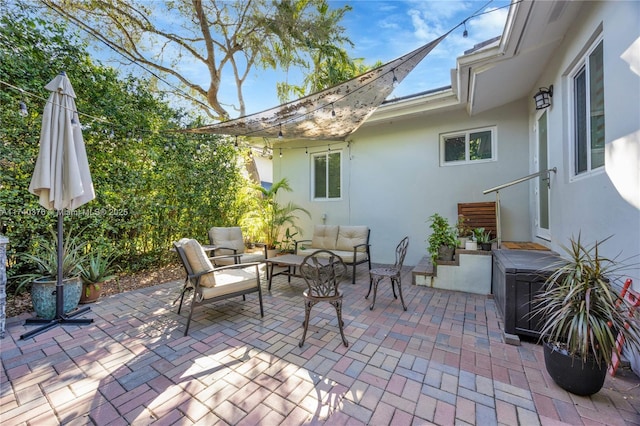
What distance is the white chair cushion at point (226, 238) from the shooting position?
215 inches

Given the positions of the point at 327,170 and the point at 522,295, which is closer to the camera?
the point at 522,295

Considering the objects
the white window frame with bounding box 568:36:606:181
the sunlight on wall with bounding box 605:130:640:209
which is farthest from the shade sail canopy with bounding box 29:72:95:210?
the white window frame with bounding box 568:36:606:181

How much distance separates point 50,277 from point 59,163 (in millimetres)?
1569

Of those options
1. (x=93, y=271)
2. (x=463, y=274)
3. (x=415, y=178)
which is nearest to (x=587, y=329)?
(x=463, y=274)

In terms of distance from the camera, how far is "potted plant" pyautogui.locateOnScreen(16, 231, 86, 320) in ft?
10.4

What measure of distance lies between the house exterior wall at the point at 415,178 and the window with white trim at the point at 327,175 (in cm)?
18

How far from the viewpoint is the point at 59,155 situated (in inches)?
116

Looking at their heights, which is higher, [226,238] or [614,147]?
[614,147]

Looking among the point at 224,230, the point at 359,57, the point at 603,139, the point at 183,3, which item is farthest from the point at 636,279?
the point at 183,3

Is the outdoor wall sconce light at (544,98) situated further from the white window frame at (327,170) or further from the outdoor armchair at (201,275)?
the outdoor armchair at (201,275)

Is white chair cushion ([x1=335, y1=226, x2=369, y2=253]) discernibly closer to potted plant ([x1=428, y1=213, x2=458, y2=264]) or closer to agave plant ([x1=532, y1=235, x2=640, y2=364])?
potted plant ([x1=428, y1=213, x2=458, y2=264])

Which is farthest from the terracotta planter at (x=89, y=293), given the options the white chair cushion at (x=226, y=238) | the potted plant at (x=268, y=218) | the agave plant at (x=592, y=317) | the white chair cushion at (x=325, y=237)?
the agave plant at (x=592, y=317)

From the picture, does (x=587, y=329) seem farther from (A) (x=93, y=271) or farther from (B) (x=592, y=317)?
(A) (x=93, y=271)

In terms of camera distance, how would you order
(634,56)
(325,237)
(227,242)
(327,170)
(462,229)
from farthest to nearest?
(327,170)
(325,237)
(227,242)
(462,229)
(634,56)
